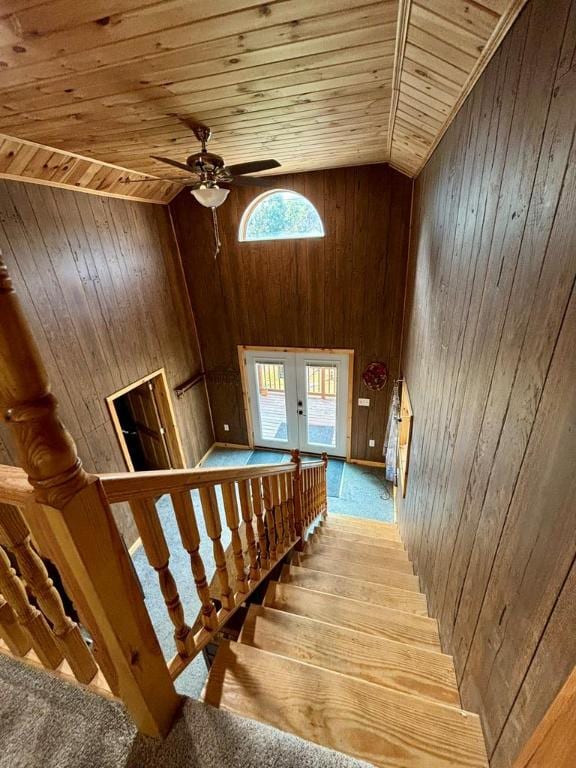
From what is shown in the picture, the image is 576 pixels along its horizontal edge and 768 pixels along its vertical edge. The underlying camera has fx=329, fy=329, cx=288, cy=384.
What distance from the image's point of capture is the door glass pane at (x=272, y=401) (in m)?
5.22

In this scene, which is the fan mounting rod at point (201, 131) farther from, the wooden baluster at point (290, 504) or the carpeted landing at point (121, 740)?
the carpeted landing at point (121, 740)

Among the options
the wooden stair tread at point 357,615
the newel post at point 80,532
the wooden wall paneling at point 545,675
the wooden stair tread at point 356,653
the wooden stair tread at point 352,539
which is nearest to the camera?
the newel post at point 80,532

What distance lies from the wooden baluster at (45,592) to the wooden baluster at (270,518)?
1.05 m

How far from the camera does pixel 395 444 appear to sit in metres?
4.14

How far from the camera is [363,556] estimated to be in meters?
2.70

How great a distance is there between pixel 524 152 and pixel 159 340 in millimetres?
4156

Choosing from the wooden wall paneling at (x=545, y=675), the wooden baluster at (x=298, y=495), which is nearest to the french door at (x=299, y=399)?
the wooden baluster at (x=298, y=495)

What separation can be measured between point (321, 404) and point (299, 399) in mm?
361

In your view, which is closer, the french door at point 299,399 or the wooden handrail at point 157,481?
the wooden handrail at point 157,481

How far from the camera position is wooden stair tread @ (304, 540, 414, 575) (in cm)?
259

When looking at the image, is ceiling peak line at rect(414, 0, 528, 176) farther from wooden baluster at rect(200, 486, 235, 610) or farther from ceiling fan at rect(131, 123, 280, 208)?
wooden baluster at rect(200, 486, 235, 610)

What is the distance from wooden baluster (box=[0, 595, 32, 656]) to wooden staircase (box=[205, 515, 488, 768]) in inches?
25.8

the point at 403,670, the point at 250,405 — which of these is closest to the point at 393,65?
the point at 403,670

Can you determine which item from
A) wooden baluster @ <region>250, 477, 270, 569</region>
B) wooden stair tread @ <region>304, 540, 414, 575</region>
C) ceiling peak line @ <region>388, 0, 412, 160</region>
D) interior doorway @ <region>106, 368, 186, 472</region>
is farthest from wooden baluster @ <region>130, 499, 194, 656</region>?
interior doorway @ <region>106, 368, 186, 472</region>
